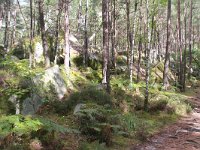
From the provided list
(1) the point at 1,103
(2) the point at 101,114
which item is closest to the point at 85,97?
(2) the point at 101,114

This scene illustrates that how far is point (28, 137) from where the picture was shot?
26.3 feet

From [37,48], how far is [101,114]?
17260mm

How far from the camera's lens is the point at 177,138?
11.4m

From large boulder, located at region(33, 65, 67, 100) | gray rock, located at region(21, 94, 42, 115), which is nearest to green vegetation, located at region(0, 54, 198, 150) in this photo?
gray rock, located at region(21, 94, 42, 115)

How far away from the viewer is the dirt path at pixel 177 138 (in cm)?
1009

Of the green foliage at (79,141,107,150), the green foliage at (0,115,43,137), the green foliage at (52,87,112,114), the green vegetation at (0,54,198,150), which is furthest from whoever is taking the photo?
the green foliage at (52,87,112,114)

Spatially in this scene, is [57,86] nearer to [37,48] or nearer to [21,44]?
[37,48]

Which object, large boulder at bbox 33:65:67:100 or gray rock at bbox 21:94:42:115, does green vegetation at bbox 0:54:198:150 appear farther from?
large boulder at bbox 33:65:67:100

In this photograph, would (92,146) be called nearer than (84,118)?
Yes

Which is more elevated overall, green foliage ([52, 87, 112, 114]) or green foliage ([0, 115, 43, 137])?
green foliage ([0, 115, 43, 137])

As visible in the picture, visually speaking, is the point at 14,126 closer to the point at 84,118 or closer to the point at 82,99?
the point at 84,118

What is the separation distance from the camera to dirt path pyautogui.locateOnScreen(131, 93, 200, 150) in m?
10.1

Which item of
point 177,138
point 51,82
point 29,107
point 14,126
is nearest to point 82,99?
point 51,82

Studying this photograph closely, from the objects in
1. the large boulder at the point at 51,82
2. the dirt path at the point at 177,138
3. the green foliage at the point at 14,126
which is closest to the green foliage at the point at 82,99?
the large boulder at the point at 51,82
